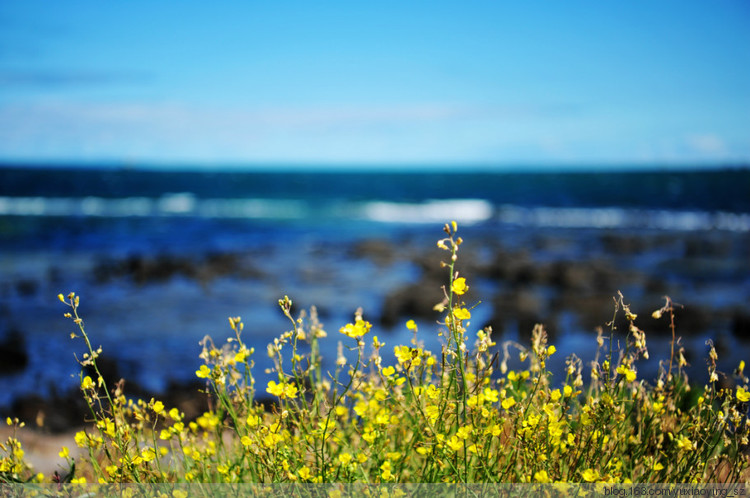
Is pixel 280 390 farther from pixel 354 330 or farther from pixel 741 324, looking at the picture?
pixel 741 324

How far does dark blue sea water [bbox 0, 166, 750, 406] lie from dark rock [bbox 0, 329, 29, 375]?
59mm

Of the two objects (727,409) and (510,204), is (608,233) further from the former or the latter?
(727,409)

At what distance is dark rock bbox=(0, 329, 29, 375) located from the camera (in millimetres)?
7918

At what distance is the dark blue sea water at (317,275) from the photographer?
951 cm

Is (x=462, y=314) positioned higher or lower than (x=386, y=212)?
higher

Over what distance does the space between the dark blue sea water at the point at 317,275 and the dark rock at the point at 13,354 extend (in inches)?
2.3

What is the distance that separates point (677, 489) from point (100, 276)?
16557 mm

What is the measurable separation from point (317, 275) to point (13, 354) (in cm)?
895

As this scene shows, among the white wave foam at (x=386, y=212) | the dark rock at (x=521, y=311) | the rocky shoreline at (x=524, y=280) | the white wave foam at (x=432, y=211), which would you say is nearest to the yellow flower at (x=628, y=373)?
the rocky shoreline at (x=524, y=280)

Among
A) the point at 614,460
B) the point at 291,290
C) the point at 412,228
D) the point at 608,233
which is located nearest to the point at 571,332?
the point at 291,290

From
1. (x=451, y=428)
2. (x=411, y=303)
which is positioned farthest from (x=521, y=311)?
(x=451, y=428)

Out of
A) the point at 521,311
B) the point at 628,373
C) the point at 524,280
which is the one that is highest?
the point at 628,373

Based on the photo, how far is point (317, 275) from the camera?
1648cm

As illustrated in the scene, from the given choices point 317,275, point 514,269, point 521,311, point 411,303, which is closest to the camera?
point 521,311
